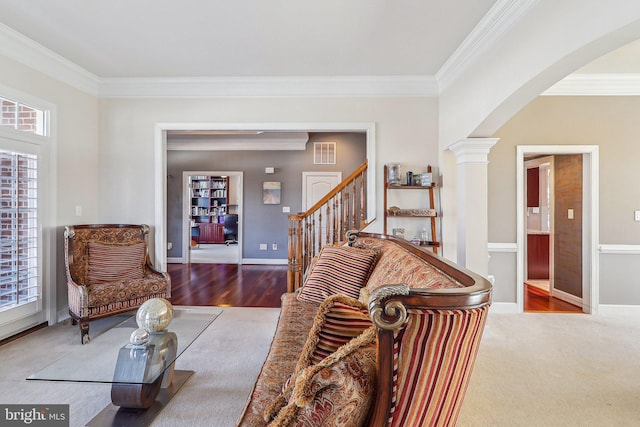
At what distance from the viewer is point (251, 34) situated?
268cm

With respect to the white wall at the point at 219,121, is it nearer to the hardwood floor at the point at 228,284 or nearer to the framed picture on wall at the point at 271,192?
the hardwood floor at the point at 228,284

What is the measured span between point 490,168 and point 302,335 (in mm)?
3139

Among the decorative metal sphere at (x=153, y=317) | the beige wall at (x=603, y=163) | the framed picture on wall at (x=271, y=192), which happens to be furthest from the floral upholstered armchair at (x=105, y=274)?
the beige wall at (x=603, y=163)

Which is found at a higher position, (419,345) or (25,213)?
(25,213)

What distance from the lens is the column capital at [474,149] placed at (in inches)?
119

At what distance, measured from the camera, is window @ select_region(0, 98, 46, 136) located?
2768 mm

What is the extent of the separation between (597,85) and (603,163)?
0.88 metres

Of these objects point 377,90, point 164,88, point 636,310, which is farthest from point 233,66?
point 636,310

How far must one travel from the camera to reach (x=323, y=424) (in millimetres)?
766

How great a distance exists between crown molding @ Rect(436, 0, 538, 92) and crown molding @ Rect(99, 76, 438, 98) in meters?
0.37

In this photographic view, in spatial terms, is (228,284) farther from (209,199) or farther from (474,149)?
(209,199)

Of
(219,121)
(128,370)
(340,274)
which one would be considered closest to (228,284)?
(219,121)

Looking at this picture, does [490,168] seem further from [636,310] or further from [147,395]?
[147,395]

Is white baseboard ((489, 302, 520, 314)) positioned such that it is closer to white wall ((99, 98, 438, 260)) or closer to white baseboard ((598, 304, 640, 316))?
white baseboard ((598, 304, 640, 316))
